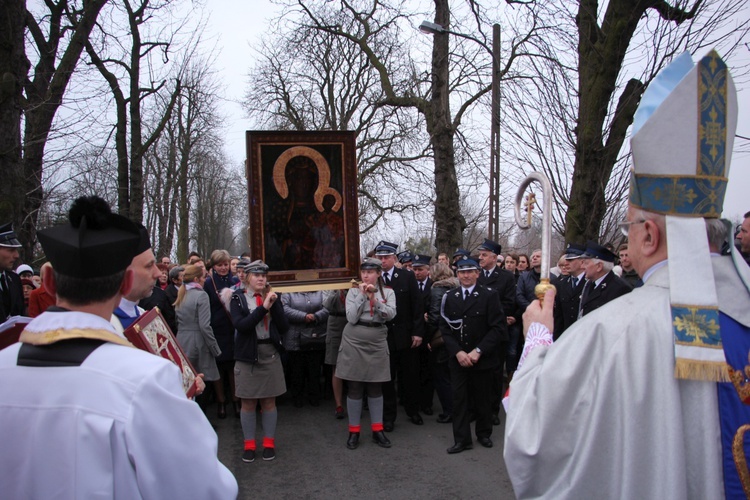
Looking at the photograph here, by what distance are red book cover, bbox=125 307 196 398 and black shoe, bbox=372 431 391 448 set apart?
3631 millimetres

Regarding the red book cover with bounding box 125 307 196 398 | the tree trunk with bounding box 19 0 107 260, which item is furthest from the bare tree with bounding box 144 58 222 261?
the red book cover with bounding box 125 307 196 398

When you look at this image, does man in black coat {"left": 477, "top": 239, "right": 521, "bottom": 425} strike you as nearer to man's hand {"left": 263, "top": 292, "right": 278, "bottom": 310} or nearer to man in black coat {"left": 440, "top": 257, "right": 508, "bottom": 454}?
man in black coat {"left": 440, "top": 257, "right": 508, "bottom": 454}

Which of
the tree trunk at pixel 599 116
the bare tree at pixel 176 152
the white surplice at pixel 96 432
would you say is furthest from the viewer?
the bare tree at pixel 176 152

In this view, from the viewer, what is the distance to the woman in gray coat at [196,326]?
702 centimetres

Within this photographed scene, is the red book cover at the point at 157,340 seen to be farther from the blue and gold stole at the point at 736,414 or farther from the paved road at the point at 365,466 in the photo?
the paved road at the point at 365,466

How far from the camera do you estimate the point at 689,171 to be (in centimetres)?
178

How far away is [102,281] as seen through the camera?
1.73m

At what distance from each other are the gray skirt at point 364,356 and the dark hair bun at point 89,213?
15.4ft

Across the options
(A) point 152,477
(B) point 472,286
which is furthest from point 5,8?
(A) point 152,477

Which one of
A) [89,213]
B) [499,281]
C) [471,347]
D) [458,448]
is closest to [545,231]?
[89,213]

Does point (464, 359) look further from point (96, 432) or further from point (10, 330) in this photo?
point (96, 432)

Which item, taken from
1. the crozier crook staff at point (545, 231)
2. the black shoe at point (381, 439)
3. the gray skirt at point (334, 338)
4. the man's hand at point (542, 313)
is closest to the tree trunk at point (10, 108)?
the gray skirt at point (334, 338)

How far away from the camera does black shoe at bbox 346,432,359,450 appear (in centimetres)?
622

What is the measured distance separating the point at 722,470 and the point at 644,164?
96 cm
